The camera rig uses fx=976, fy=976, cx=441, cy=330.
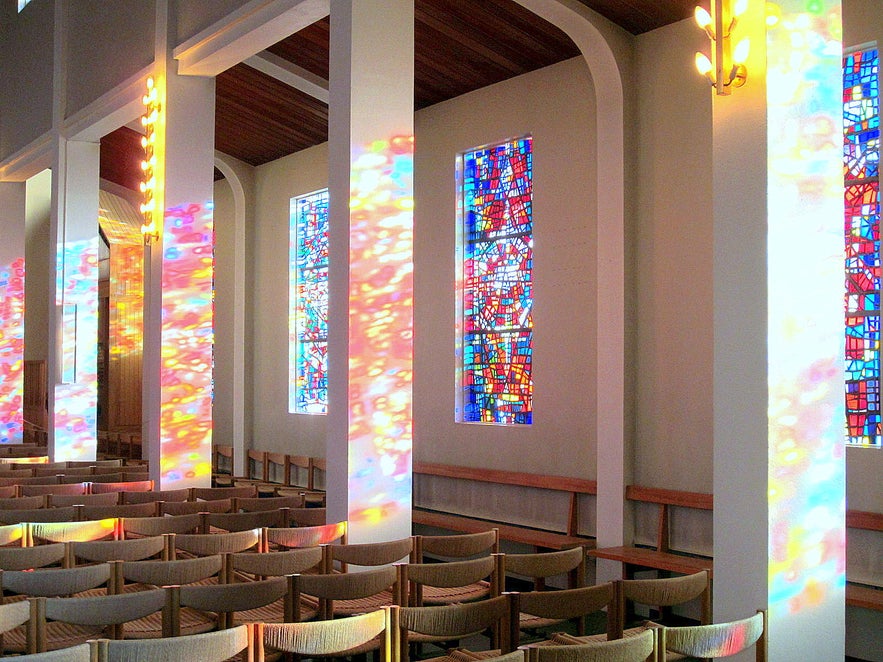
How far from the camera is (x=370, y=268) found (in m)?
5.37

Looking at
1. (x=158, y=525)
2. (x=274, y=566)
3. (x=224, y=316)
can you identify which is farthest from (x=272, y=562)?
(x=224, y=316)

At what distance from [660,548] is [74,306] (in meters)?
6.55

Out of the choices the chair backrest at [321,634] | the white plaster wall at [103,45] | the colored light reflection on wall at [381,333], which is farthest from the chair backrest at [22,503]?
the white plaster wall at [103,45]

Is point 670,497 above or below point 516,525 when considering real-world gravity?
above

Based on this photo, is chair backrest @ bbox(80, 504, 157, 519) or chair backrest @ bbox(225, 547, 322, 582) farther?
chair backrest @ bbox(80, 504, 157, 519)

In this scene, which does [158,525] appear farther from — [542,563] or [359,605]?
[542,563]

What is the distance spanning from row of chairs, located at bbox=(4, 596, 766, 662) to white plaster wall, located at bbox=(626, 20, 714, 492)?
11.4ft

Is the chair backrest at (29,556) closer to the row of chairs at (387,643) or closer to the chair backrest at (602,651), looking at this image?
the row of chairs at (387,643)

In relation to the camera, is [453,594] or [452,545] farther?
[452,545]

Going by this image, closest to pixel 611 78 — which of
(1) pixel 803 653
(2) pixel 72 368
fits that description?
(1) pixel 803 653

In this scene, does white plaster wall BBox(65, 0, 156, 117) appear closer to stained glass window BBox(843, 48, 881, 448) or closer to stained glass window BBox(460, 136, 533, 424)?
stained glass window BBox(460, 136, 533, 424)

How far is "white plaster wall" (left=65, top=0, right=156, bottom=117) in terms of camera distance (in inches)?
332

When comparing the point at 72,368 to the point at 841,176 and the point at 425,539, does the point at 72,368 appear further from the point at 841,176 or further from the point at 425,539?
the point at 841,176

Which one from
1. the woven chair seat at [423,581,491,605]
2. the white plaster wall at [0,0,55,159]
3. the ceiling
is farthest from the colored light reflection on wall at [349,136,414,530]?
the white plaster wall at [0,0,55,159]
